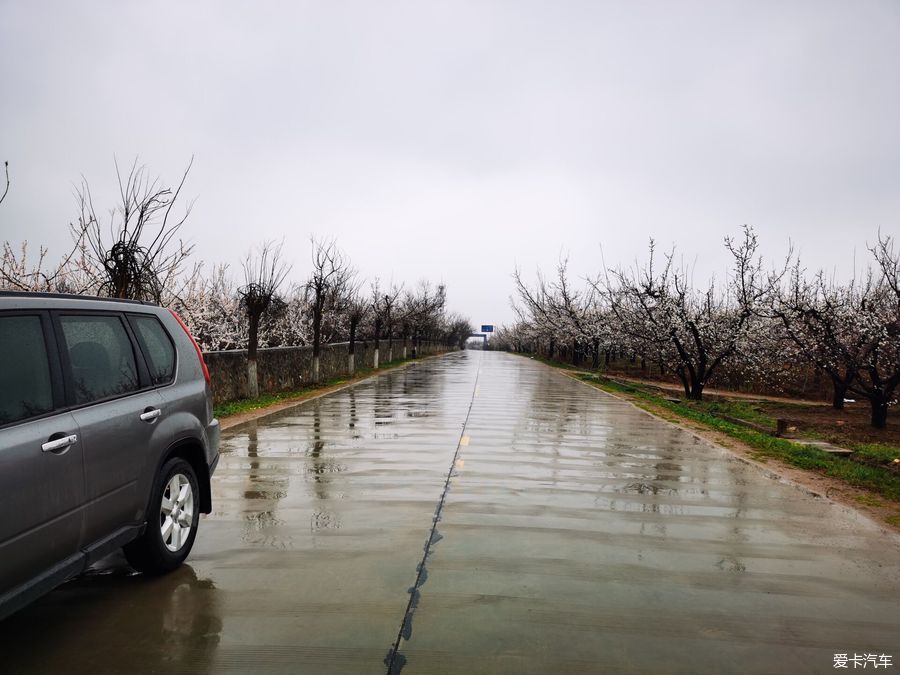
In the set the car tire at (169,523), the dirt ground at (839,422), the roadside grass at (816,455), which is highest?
the car tire at (169,523)

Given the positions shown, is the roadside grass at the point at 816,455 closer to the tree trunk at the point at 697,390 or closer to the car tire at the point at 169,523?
the tree trunk at the point at 697,390

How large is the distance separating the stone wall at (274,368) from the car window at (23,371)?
12.8 meters

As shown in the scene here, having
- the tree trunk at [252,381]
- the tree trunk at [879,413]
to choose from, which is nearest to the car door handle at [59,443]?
the tree trunk at [252,381]

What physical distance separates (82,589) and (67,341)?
5.96 feet

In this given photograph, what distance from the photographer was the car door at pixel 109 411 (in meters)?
3.61

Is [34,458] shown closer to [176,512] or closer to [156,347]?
[176,512]

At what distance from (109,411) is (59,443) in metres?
0.57

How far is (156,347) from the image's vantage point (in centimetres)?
480

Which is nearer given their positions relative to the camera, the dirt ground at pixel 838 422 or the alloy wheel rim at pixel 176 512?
the alloy wheel rim at pixel 176 512

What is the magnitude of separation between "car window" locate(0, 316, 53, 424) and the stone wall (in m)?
12.8

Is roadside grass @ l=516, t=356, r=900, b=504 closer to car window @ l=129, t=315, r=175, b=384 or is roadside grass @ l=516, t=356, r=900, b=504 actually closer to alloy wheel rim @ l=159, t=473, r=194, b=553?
alloy wheel rim @ l=159, t=473, r=194, b=553

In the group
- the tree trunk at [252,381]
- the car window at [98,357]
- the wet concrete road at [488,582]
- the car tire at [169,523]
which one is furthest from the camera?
the tree trunk at [252,381]

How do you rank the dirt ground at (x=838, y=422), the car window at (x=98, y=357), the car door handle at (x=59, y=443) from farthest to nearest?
1. the dirt ground at (x=838, y=422)
2. the car window at (x=98, y=357)
3. the car door handle at (x=59, y=443)

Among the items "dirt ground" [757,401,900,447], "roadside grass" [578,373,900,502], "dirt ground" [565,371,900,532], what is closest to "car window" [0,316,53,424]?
"dirt ground" [565,371,900,532]
